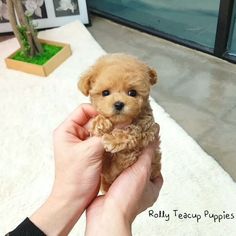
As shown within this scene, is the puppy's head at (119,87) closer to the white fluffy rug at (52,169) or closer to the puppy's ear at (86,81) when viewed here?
the puppy's ear at (86,81)

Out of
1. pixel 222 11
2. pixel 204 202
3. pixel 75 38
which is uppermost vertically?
pixel 222 11

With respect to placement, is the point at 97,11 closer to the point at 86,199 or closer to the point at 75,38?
the point at 75,38

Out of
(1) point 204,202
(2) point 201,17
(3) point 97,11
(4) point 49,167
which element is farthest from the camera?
(3) point 97,11

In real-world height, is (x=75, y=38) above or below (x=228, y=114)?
above

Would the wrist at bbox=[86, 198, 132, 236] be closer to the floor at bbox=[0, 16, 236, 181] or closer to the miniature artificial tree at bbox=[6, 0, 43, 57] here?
the floor at bbox=[0, 16, 236, 181]

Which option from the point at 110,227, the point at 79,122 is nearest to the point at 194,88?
the point at 79,122

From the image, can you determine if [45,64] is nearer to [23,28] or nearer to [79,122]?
[23,28]

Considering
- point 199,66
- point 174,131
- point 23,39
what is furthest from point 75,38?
point 174,131

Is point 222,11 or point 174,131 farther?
point 222,11
